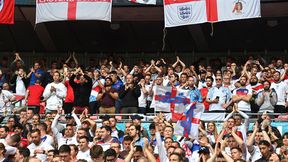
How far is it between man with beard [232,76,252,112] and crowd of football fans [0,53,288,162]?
0.03 meters

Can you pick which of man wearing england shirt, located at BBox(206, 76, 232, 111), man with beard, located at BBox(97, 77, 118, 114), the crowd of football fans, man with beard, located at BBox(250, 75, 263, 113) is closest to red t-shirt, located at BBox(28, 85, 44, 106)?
the crowd of football fans

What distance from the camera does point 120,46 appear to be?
28.3m

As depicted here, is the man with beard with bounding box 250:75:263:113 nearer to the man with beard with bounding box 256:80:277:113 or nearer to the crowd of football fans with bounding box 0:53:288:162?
the crowd of football fans with bounding box 0:53:288:162

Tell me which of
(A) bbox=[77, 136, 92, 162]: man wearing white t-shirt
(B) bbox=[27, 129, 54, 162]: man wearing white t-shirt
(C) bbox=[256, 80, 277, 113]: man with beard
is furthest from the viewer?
(C) bbox=[256, 80, 277, 113]: man with beard

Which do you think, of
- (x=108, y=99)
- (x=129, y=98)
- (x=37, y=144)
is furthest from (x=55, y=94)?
(x=37, y=144)

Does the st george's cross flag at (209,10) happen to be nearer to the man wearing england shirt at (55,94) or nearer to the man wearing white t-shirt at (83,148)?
the man wearing england shirt at (55,94)

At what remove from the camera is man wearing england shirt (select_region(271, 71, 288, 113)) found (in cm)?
1819

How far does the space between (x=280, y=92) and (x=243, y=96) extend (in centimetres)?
120

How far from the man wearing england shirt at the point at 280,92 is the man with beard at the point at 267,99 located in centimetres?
27

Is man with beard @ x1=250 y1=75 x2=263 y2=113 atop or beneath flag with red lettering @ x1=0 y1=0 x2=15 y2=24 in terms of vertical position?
beneath

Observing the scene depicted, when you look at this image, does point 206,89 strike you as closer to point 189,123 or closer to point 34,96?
point 34,96

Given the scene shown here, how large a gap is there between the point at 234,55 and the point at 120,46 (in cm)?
472

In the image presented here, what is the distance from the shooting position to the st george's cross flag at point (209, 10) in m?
20.6

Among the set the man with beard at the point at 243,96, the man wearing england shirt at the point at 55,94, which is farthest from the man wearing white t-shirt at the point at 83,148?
the man with beard at the point at 243,96
